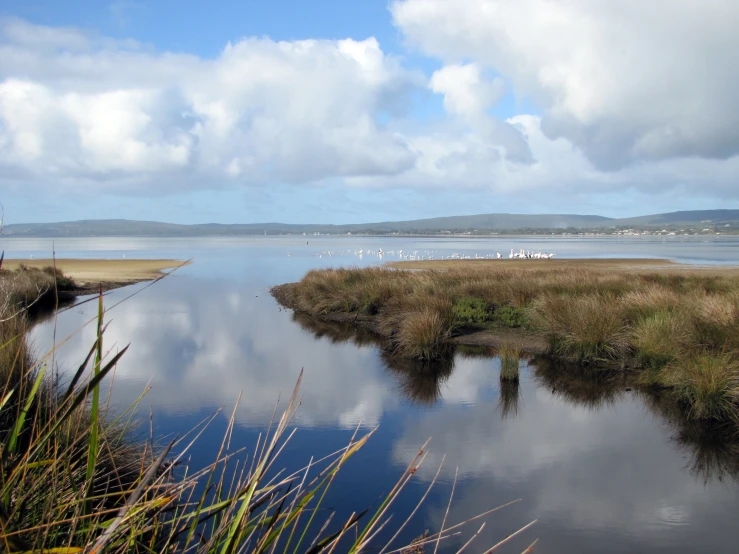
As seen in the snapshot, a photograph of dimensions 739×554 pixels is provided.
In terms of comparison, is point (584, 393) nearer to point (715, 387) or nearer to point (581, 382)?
point (581, 382)

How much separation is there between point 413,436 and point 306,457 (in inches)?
69.6

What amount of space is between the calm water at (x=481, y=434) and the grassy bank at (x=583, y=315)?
71cm

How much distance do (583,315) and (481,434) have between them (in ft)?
17.3

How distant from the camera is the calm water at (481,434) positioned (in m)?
6.61

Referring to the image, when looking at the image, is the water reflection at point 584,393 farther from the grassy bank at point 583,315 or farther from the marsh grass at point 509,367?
the grassy bank at point 583,315

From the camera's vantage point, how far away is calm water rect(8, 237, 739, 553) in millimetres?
6605

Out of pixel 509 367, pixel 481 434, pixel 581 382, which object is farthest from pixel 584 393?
pixel 481 434

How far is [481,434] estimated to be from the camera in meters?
9.21

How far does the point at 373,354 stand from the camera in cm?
1485

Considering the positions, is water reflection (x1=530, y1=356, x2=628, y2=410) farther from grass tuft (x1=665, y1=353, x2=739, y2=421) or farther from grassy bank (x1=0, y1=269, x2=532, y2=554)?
grassy bank (x1=0, y1=269, x2=532, y2=554)

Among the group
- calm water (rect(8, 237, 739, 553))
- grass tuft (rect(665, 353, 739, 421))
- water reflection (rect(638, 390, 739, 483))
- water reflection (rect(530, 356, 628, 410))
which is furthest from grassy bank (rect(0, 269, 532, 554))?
water reflection (rect(530, 356, 628, 410))

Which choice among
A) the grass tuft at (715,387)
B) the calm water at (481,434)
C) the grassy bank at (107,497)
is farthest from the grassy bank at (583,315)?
the grassy bank at (107,497)

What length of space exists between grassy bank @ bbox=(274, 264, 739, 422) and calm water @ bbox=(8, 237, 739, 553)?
714 mm

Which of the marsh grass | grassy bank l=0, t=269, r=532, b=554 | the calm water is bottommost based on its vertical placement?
the calm water
